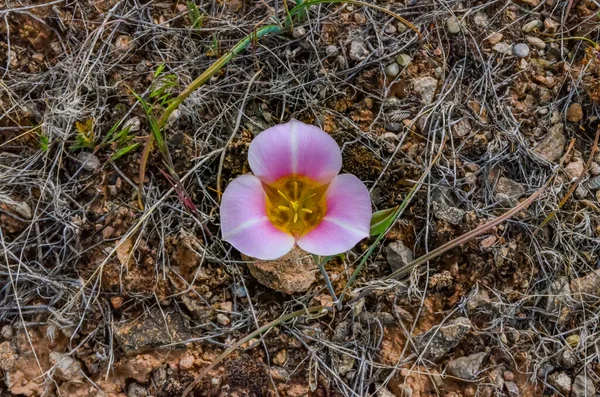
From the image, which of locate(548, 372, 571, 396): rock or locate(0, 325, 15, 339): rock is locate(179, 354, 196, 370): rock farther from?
locate(548, 372, 571, 396): rock

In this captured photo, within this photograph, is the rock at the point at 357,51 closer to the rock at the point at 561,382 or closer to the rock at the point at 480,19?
the rock at the point at 480,19

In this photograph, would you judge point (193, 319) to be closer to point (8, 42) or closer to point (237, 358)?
point (237, 358)

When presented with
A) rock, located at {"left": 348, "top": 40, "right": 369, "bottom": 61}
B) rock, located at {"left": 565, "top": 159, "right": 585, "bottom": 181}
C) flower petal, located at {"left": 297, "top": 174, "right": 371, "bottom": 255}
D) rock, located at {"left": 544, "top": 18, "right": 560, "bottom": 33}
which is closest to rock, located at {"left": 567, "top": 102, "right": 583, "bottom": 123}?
rock, located at {"left": 565, "top": 159, "right": 585, "bottom": 181}

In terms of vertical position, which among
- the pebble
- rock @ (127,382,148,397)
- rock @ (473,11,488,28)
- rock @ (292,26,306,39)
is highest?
rock @ (292,26,306,39)

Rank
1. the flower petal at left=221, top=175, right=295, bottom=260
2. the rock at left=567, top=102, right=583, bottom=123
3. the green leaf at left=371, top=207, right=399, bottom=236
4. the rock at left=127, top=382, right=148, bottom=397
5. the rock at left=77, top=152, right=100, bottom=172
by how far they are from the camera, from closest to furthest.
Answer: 1. the flower petal at left=221, top=175, right=295, bottom=260
2. the green leaf at left=371, top=207, right=399, bottom=236
3. the rock at left=127, top=382, right=148, bottom=397
4. the rock at left=77, top=152, right=100, bottom=172
5. the rock at left=567, top=102, right=583, bottom=123

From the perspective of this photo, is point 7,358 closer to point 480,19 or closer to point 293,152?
point 293,152

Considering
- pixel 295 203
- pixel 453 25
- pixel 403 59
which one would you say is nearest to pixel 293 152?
pixel 295 203
